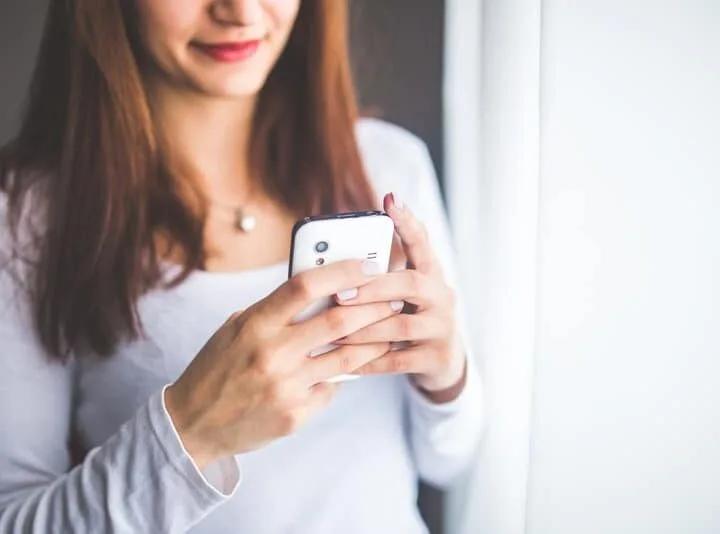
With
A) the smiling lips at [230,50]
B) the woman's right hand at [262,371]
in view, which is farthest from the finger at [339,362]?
the smiling lips at [230,50]

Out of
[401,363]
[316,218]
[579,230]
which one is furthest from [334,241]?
[579,230]

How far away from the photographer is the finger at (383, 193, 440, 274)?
591mm

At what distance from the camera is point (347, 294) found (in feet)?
1.84

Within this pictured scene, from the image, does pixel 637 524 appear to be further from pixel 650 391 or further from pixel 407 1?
pixel 407 1

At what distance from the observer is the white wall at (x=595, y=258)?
64cm

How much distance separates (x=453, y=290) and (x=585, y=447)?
0.18 meters

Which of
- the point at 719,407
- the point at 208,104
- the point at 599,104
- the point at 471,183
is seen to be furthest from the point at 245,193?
the point at 719,407

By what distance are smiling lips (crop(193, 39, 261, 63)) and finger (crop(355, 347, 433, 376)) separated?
0.25 m

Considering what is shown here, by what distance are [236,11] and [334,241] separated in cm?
19

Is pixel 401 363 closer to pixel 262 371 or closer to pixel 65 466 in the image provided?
pixel 262 371

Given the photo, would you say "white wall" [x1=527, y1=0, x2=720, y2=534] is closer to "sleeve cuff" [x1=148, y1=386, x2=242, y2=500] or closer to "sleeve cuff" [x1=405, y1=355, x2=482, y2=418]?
"sleeve cuff" [x1=405, y1=355, x2=482, y2=418]

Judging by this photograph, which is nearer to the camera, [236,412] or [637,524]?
[236,412]

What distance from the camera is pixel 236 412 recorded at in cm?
54

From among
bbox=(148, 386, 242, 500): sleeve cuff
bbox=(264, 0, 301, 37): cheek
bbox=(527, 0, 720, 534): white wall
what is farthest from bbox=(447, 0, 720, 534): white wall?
bbox=(148, 386, 242, 500): sleeve cuff
